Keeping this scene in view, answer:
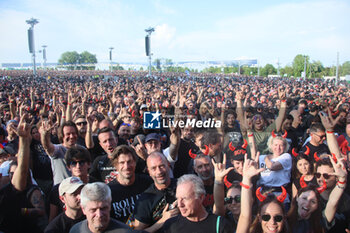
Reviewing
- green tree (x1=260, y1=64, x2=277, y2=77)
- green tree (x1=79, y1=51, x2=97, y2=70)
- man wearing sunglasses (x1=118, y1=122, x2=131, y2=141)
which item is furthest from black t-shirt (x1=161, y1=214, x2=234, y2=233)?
green tree (x1=79, y1=51, x2=97, y2=70)

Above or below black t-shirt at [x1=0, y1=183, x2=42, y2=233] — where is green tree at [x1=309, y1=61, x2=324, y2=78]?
above

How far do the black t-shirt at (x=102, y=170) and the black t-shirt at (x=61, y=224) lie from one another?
927mm

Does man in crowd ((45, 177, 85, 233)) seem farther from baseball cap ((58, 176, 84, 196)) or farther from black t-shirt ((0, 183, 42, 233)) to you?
black t-shirt ((0, 183, 42, 233))

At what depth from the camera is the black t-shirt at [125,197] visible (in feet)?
9.62

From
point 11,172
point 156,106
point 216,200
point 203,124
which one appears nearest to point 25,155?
point 11,172

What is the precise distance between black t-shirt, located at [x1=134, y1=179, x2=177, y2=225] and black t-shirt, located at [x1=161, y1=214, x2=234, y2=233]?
258mm

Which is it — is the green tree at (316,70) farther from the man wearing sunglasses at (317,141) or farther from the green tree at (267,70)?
the man wearing sunglasses at (317,141)

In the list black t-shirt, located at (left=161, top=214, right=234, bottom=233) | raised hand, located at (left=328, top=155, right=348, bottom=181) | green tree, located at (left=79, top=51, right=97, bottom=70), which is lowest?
black t-shirt, located at (left=161, top=214, right=234, bottom=233)

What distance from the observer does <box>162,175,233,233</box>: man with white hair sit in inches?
92.3

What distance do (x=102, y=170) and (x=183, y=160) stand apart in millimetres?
1214

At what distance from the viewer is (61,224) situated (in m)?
2.58

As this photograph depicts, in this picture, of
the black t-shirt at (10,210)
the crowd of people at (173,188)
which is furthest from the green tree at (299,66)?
the black t-shirt at (10,210)

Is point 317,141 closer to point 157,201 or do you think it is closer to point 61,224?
point 157,201

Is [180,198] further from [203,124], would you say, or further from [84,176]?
[203,124]
